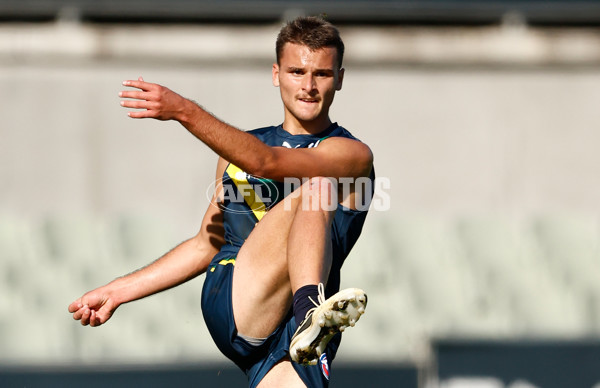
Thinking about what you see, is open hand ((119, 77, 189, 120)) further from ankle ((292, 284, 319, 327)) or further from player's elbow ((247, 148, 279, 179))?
ankle ((292, 284, 319, 327))

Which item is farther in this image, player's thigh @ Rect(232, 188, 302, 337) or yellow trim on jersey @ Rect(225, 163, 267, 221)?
yellow trim on jersey @ Rect(225, 163, 267, 221)

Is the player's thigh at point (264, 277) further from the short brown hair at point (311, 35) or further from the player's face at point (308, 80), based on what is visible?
the short brown hair at point (311, 35)

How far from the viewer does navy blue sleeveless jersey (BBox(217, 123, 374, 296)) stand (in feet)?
12.4

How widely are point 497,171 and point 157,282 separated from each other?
338 cm

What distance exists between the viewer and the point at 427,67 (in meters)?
6.82

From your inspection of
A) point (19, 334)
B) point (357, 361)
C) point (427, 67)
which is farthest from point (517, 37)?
point (19, 334)

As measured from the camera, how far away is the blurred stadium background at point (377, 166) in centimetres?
652

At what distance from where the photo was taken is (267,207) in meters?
3.86

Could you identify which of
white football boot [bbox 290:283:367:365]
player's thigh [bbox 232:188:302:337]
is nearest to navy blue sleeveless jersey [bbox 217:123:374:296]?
player's thigh [bbox 232:188:302:337]

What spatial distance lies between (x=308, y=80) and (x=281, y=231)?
629 mm

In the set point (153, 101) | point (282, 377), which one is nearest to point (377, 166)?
point (282, 377)

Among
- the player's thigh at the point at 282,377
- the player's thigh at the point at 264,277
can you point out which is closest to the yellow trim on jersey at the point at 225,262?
the player's thigh at the point at 264,277

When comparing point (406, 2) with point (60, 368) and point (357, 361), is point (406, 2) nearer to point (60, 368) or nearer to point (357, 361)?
point (357, 361)

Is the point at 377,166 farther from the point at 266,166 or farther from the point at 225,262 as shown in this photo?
the point at 266,166
